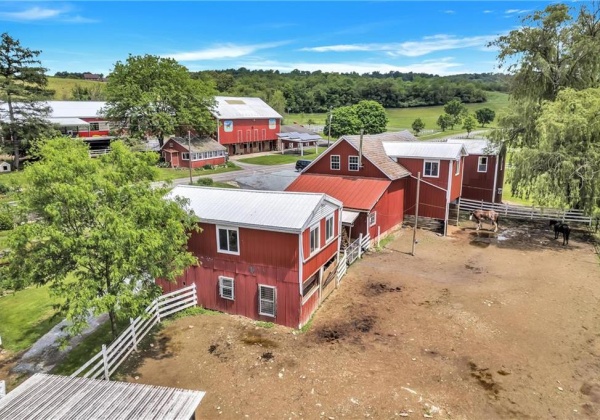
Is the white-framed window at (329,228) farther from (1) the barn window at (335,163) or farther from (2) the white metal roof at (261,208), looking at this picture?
(1) the barn window at (335,163)

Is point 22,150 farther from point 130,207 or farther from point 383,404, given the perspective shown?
point 383,404

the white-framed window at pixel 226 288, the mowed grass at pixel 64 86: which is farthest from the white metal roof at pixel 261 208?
the mowed grass at pixel 64 86

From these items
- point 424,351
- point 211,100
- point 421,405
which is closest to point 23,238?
point 421,405

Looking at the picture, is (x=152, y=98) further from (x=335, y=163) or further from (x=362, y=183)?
(x=362, y=183)

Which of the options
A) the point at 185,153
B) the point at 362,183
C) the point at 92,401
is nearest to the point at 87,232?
the point at 92,401

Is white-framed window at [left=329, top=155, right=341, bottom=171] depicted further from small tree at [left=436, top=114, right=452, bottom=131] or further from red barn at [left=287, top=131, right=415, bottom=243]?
small tree at [left=436, top=114, right=452, bottom=131]

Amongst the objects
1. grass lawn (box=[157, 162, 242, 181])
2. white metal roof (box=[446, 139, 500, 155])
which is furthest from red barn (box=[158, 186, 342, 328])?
grass lawn (box=[157, 162, 242, 181])
